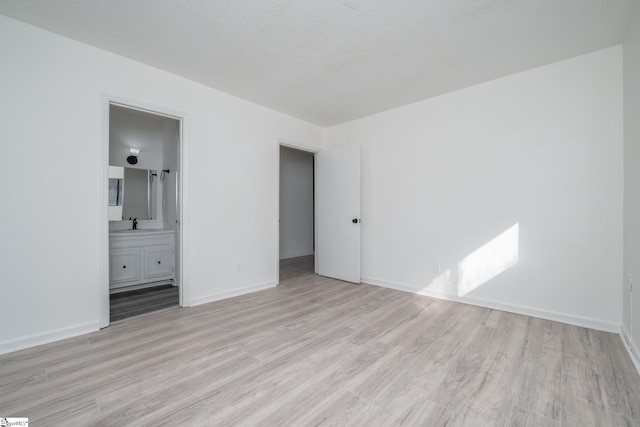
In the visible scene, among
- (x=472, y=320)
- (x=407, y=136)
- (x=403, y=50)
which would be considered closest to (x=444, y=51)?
(x=403, y=50)

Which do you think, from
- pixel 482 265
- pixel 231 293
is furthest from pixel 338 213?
pixel 482 265

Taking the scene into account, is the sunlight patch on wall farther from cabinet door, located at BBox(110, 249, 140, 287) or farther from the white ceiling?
cabinet door, located at BBox(110, 249, 140, 287)

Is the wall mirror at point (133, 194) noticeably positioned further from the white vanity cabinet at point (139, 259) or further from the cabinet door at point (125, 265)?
the cabinet door at point (125, 265)

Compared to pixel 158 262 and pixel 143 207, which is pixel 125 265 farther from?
pixel 143 207

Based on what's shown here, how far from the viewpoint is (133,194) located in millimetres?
4176

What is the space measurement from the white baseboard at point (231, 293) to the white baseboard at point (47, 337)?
0.91 meters

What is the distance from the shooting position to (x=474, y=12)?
204cm

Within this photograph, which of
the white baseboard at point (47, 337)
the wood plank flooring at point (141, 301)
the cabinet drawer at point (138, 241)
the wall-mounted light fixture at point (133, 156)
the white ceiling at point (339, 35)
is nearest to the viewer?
the white ceiling at point (339, 35)

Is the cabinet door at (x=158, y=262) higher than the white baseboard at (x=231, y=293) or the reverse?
higher

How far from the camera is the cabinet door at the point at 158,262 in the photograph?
12.8 ft

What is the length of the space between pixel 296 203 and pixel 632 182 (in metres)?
5.57

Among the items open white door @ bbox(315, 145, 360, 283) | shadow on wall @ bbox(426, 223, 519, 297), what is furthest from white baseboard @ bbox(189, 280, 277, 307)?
shadow on wall @ bbox(426, 223, 519, 297)

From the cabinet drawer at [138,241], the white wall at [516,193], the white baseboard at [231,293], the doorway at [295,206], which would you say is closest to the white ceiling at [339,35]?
the white wall at [516,193]

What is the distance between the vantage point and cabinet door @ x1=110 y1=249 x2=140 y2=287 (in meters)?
3.60
